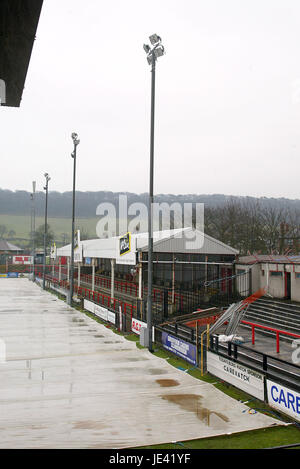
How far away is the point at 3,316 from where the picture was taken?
1027 inches

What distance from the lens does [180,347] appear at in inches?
562

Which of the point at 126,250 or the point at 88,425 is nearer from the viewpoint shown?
the point at 88,425

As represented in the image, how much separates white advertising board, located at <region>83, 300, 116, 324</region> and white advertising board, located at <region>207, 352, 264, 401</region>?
33.4 feet

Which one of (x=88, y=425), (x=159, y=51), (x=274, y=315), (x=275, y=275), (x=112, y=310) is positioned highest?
(x=159, y=51)

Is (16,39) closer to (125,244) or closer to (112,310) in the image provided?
(125,244)

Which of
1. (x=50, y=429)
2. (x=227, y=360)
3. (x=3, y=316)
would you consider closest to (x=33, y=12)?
(x=50, y=429)

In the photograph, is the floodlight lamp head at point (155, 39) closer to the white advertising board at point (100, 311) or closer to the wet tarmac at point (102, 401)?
the wet tarmac at point (102, 401)

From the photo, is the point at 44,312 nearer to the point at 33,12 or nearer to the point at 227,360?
the point at 227,360

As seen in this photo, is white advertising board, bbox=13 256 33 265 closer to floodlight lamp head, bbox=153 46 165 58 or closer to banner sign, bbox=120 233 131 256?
banner sign, bbox=120 233 131 256

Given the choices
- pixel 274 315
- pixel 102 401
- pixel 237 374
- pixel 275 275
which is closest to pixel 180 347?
pixel 237 374

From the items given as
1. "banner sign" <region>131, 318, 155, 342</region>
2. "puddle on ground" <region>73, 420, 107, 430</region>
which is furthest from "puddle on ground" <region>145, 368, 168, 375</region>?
"banner sign" <region>131, 318, 155, 342</region>

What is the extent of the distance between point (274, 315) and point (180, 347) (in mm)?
7172

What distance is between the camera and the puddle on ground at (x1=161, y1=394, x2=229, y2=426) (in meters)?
8.84

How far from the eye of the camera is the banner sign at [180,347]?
524 inches
